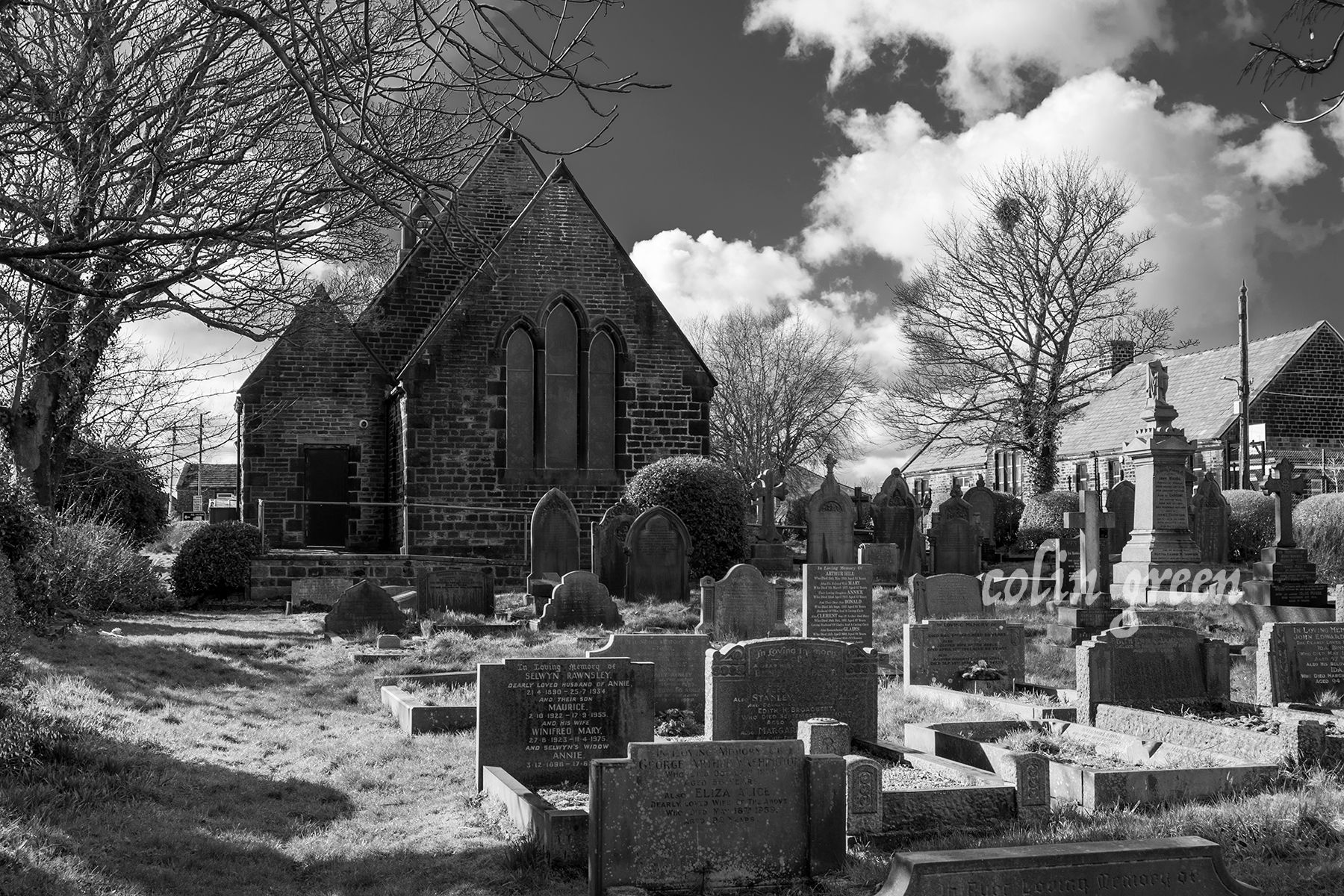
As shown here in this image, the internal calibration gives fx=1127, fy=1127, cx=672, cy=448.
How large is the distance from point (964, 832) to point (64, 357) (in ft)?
31.4

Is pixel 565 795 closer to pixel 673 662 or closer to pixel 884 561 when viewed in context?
pixel 673 662

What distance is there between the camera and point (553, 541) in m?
18.7

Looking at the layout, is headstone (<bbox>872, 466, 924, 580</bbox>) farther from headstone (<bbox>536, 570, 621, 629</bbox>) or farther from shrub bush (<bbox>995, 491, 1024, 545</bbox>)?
headstone (<bbox>536, 570, 621, 629</bbox>)

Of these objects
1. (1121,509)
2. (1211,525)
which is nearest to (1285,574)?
(1211,525)

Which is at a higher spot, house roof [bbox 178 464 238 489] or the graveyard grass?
house roof [bbox 178 464 238 489]

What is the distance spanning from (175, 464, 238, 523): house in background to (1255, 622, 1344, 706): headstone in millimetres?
41514

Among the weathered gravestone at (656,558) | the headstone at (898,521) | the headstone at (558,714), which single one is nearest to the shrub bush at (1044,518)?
the headstone at (898,521)

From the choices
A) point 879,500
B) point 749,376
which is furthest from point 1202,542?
point 749,376

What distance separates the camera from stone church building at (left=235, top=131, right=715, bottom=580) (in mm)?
21953

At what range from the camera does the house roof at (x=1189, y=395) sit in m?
34.7

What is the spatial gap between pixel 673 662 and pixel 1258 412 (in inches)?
1180

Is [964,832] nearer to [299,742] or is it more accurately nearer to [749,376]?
[299,742]

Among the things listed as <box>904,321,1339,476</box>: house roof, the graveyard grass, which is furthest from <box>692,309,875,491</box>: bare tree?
the graveyard grass

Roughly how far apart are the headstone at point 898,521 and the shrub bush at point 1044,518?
590 centimetres
